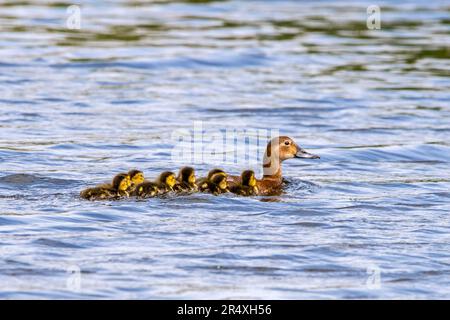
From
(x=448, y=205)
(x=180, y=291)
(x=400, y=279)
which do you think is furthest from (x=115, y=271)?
(x=448, y=205)

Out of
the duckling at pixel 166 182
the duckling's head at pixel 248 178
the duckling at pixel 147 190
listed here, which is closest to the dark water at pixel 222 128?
the duckling at pixel 147 190

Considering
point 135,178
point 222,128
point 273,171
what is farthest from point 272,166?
point 222,128

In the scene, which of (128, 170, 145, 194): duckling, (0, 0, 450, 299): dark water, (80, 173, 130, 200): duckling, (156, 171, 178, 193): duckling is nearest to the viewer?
(0, 0, 450, 299): dark water

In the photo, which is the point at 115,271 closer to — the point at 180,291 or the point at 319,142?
the point at 180,291

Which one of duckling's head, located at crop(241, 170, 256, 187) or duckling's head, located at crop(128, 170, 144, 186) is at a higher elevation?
duckling's head, located at crop(128, 170, 144, 186)

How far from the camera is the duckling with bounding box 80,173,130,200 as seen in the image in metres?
11.4

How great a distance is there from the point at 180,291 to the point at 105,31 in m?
16.2

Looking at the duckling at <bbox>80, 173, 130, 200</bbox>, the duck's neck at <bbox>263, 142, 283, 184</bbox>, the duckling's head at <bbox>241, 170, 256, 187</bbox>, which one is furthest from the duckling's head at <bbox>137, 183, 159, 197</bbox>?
the duck's neck at <bbox>263, 142, 283, 184</bbox>

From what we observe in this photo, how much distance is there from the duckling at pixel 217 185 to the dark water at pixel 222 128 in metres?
0.14

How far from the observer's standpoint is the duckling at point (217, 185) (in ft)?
38.5

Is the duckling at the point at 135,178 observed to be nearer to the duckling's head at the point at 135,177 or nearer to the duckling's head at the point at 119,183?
the duckling's head at the point at 135,177

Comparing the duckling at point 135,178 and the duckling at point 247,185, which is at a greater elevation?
the duckling at point 135,178

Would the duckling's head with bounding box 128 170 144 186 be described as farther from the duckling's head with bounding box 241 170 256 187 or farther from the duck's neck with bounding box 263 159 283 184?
the duck's neck with bounding box 263 159 283 184

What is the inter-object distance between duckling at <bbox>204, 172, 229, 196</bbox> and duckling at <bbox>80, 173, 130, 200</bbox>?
0.84 metres
